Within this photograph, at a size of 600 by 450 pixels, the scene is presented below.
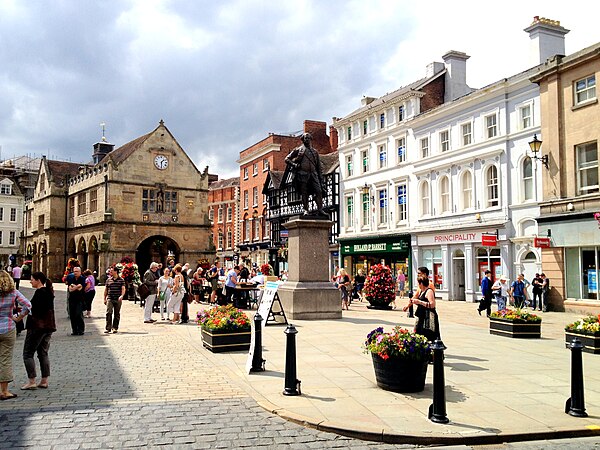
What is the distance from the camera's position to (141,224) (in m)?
45.5

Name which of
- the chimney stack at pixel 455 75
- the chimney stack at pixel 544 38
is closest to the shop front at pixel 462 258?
the chimney stack at pixel 544 38

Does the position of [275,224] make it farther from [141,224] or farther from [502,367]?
[502,367]

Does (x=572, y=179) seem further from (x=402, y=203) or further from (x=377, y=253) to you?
(x=377, y=253)

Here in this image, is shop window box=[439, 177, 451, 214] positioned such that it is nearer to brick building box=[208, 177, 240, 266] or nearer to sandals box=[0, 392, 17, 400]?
sandals box=[0, 392, 17, 400]

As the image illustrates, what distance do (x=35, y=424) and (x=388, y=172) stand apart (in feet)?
107

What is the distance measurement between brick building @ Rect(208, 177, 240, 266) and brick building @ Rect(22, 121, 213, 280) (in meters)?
16.8

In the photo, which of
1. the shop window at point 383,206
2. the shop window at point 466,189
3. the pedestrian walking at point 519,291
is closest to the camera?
the pedestrian walking at point 519,291

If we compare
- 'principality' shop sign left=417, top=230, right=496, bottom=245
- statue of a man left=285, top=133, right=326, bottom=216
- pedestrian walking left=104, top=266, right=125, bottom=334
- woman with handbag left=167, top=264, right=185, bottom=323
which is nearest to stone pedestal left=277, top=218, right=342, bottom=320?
statue of a man left=285, top=133, right=326, bottom=216

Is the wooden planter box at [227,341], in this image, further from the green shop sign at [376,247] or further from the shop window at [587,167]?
the green shop sign at [376,247]

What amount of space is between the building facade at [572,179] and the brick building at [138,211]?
31489 mm

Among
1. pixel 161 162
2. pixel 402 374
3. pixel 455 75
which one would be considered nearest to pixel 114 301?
pixel 402 374

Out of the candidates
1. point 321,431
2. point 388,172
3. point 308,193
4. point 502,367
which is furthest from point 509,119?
point 321,431

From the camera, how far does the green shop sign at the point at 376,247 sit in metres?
35.5

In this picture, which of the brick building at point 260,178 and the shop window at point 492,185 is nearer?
the shop window at point 492,185
